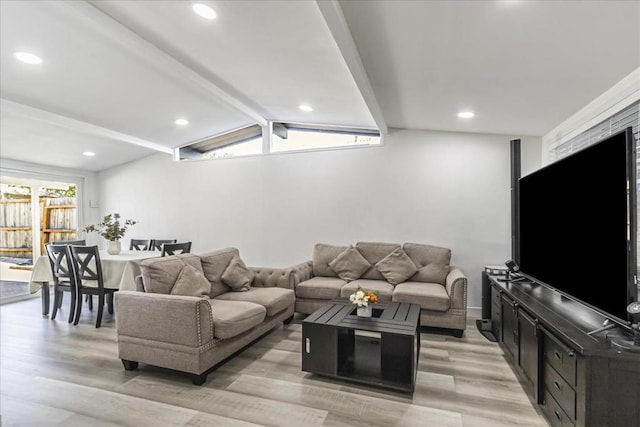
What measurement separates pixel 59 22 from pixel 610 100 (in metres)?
4.34

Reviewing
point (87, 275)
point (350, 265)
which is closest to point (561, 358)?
point (350, 265)

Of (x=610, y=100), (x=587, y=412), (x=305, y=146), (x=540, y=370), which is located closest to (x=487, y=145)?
(x=610, y=100)

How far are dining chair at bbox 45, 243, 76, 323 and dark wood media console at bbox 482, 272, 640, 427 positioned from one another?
190 inches

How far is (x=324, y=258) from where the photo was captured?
481 cm

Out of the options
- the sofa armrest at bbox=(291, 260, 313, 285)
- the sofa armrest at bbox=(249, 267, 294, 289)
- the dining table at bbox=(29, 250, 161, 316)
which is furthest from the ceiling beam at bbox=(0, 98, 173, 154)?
the sofa armrest at bbox=(291, 260, 313, 285)

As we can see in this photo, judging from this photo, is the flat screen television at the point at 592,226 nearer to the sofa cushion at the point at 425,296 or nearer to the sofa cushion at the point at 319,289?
the sofa cushion at the point at 425,296

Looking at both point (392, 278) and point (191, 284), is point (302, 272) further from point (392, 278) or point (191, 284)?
point (191, 284)

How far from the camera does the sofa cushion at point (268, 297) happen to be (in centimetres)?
349

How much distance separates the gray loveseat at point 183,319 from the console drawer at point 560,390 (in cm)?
223

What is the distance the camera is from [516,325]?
2.74m

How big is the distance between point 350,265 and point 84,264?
10.7ft

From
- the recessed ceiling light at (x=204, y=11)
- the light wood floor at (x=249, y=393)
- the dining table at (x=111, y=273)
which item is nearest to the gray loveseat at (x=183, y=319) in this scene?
the light wood floor at (x=249, y=393)

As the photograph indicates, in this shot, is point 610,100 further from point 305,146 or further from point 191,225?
point 191,225

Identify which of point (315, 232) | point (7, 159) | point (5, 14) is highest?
point (5, 14)
